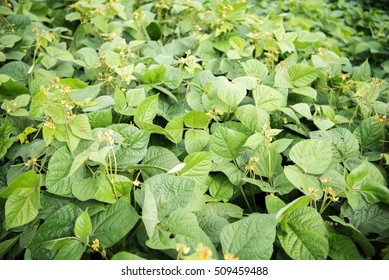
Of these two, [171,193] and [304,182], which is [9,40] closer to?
[171,193]

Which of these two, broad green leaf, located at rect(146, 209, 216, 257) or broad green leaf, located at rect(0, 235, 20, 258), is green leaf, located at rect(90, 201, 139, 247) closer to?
broad green leaf, located at rect(146, 209, 216, 257)

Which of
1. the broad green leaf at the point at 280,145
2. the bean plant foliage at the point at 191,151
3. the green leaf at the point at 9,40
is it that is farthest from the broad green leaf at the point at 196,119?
the green leaf at the point at 9,40

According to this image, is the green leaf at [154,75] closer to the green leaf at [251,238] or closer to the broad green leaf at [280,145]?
the broad green leaf at [280,145]

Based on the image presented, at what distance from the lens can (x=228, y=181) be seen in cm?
113

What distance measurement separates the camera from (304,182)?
1017 millimetres

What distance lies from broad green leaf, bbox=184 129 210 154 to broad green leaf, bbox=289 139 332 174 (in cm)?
28

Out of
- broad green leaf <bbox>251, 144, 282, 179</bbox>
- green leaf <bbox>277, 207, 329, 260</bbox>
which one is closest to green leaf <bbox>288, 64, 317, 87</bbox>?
broad green leaf <bbox>251, 144, 282, 179</bbox>

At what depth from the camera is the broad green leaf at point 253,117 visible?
3.99ft

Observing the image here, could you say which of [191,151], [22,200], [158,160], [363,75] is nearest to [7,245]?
[22,200]
